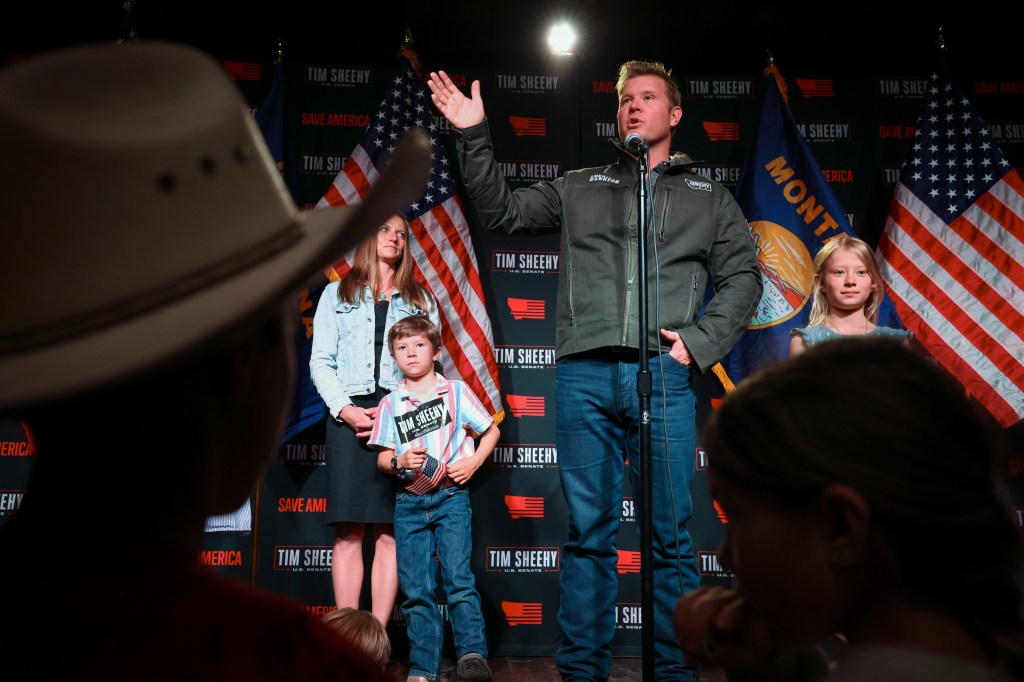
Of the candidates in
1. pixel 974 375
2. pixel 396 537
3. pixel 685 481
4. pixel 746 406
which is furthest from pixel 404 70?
pixel 746 406

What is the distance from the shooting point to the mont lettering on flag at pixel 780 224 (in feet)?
14.5

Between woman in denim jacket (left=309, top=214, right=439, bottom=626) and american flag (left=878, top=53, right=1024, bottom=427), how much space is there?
8.55 feet

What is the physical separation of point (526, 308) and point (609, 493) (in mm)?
2098

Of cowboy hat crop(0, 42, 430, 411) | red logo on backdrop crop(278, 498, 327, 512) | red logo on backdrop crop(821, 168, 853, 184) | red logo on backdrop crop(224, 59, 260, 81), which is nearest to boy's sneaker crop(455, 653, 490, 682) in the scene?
red logo on backdrop crop(278, 498, 327, 512)

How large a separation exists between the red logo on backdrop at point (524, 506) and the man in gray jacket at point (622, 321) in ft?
4.79

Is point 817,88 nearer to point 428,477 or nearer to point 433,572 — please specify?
point 428,477

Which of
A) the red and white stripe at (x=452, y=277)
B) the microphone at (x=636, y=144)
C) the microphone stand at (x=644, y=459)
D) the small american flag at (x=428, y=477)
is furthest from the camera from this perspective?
the red and white stripe at (x=452, y=277)

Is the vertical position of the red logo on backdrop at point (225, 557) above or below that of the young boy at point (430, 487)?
below

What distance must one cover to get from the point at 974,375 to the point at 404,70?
137 inches

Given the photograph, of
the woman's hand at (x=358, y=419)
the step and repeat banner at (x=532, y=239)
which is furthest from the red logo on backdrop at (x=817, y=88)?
the woman's hand at (x=358, y=419)

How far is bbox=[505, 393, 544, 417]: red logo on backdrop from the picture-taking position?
466 cm

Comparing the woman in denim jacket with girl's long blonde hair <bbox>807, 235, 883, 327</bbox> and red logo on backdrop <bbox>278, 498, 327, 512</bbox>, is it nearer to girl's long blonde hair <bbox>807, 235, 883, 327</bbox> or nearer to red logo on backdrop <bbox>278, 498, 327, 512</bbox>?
red logo on backdrop <bbox>278, 498, 327, 512</bbox>

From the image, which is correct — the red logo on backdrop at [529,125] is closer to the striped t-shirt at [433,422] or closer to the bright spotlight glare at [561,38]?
the bright spotlight glare at [561,38]

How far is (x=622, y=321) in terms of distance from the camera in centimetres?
292
